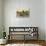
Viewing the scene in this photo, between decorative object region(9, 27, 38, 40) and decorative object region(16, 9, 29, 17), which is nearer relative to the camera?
decorative object region(9, 27, 38, 40)

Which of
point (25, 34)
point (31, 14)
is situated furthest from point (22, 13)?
point (25, 34)

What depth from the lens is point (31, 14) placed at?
11.6 ft

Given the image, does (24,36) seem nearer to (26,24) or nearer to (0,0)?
(26,24)

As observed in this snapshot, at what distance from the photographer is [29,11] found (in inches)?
139

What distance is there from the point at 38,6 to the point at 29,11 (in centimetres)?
29

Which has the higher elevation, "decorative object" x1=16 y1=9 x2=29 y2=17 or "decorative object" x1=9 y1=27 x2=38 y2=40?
"decorative object" x1=16 y1=9 x2=29 y2=17

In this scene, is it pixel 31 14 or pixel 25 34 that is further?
pixel 31 14

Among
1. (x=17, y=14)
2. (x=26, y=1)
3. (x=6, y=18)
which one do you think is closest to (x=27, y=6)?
(x=26, y=1)

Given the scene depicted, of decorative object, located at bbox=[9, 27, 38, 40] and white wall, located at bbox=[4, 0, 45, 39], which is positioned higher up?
white wall, located at bbox=[4, 0, 45, 39]

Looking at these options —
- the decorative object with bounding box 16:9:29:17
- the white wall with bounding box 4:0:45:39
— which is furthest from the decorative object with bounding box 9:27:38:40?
the decorative object with bounding box 16:9:29:17

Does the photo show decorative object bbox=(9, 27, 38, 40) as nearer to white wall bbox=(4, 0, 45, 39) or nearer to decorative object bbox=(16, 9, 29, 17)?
white wall bbox=(4, 0, 45, 39)

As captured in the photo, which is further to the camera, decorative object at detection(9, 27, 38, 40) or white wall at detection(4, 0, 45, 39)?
white wall at detection(4, 0, 45, 39)

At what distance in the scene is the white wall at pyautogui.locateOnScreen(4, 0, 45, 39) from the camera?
3529 millimetres

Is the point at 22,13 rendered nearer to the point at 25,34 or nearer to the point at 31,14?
the point at 31,14
